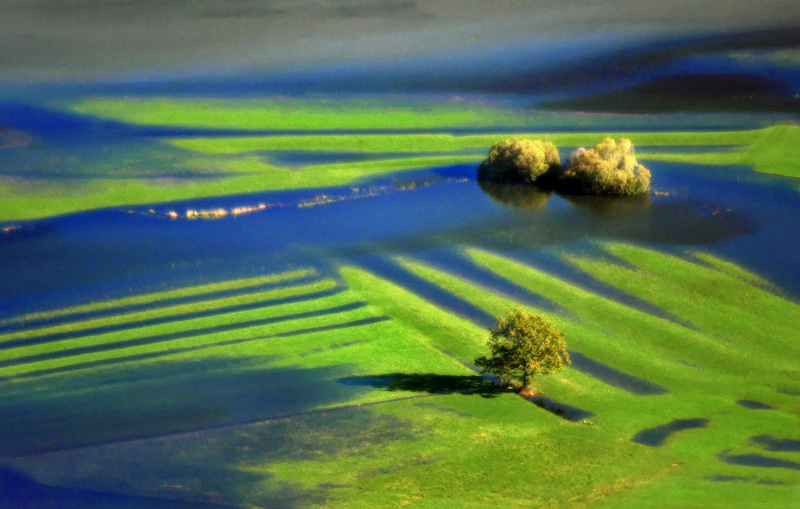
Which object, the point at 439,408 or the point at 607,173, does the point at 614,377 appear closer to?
the point at 439,408

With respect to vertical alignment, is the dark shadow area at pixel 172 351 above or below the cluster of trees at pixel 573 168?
below

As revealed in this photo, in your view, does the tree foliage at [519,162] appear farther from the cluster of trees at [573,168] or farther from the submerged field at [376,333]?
the submerged field at [376,333]

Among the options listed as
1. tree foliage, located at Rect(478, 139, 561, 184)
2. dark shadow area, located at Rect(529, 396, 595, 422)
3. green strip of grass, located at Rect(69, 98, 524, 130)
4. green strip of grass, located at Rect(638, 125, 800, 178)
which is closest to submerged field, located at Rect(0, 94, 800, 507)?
dark shadow area, located at Rect(529, 396, 595, 422)

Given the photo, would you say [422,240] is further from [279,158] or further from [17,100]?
[17,100]

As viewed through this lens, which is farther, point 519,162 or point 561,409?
point 519,162

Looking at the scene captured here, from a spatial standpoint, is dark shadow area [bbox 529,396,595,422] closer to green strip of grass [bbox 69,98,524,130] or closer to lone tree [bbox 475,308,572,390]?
lone tree [bbox 475,308,572,390]

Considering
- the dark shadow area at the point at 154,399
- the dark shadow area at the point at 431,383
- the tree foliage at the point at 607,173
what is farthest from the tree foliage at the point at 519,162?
the dark shadow area at the point at 154,399

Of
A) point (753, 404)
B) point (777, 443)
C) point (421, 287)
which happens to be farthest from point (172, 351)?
point (777, 443)
